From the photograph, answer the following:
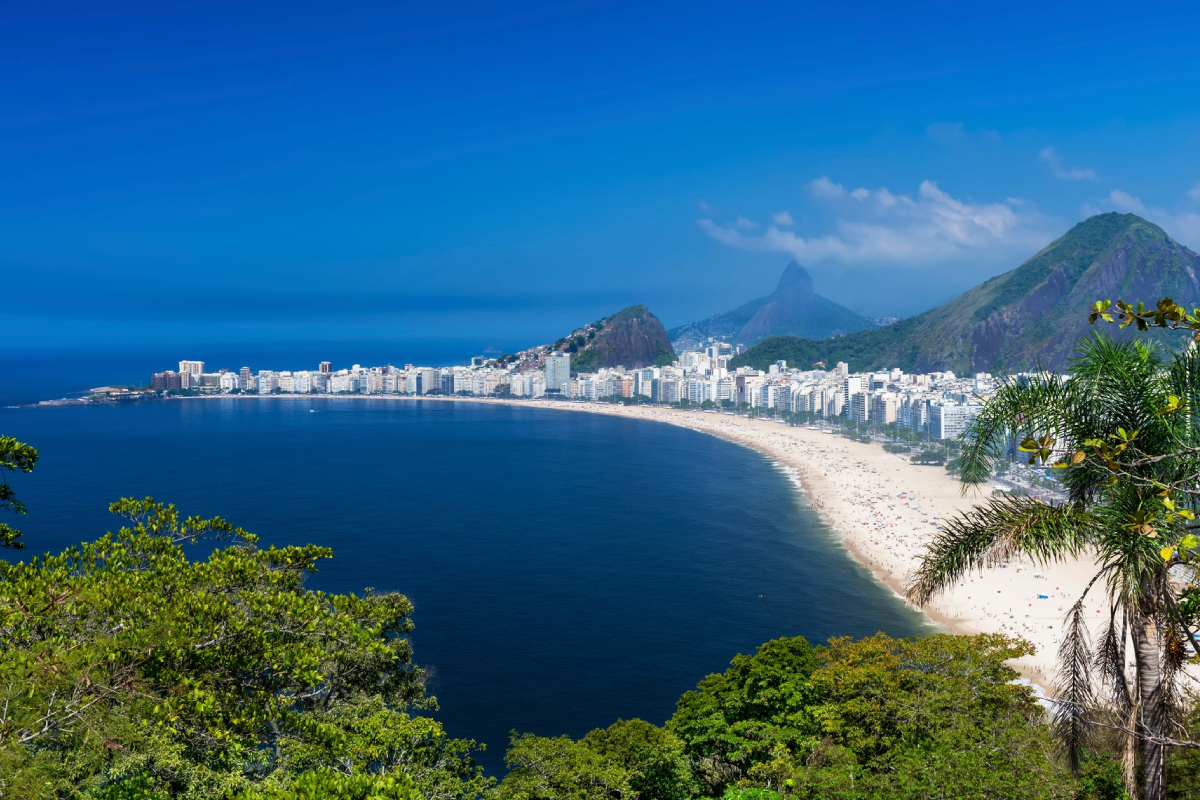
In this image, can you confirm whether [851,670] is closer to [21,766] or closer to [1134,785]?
[1134,785]

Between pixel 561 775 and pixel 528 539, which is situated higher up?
pixel 561 775

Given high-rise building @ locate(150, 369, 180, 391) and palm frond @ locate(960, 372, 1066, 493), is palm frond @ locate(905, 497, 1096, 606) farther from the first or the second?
high-rise building @ locate(150, 369, 180, 391)

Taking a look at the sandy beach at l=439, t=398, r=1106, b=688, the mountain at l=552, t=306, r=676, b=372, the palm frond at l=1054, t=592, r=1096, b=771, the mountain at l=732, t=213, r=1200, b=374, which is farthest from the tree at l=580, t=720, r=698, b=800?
the mountain at l=552, t=306, r=676, b=372

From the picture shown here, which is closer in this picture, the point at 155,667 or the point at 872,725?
the point at 155,667

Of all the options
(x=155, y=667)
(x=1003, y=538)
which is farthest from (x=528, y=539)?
(x=1003, y=538)

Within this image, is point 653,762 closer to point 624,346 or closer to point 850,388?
point 850,388

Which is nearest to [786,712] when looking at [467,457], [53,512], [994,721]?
[994,721]

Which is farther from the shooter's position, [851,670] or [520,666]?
[520,666]
